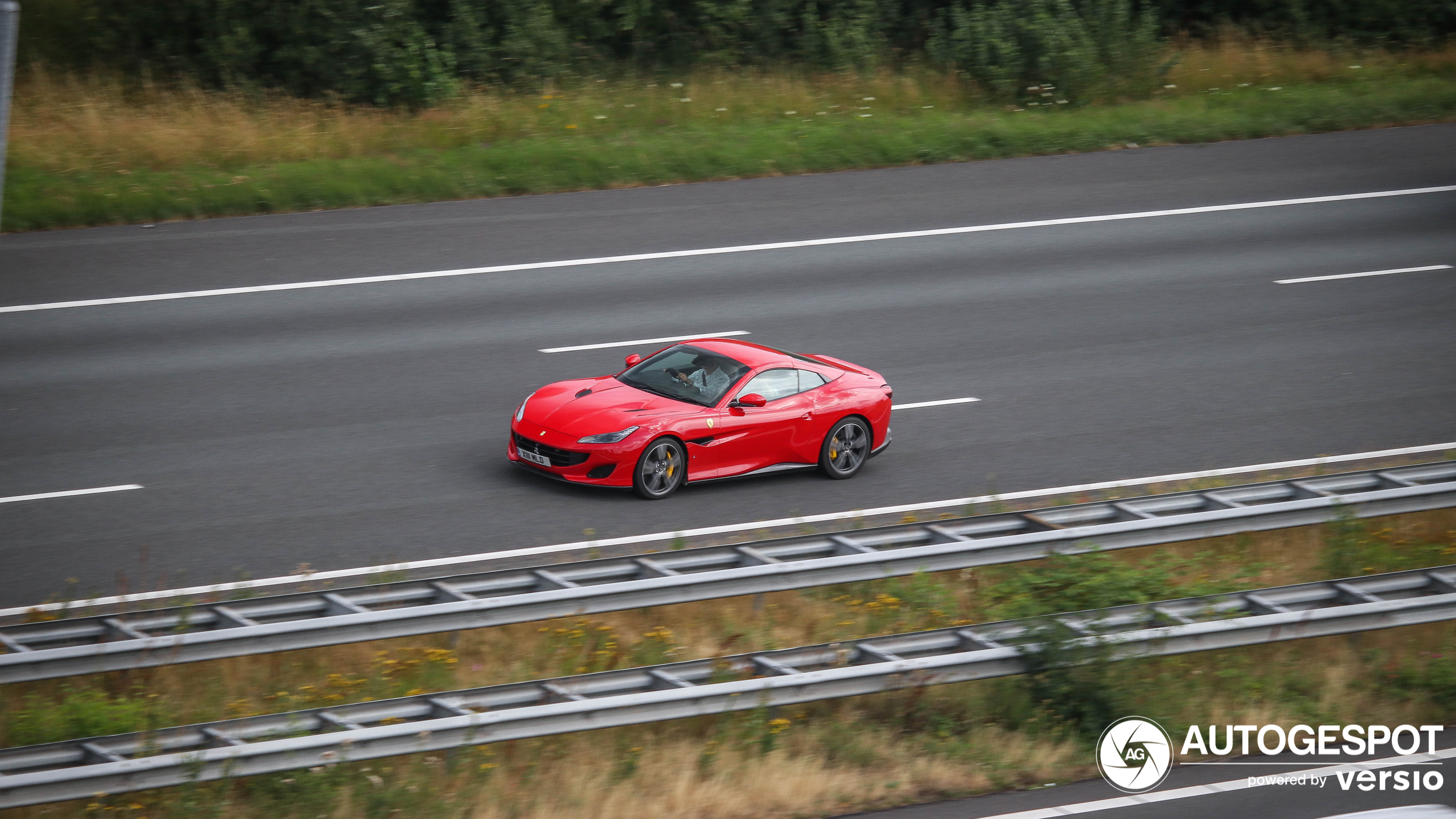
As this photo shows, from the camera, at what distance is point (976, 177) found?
74.7 ft

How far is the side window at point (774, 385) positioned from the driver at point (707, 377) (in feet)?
0.67

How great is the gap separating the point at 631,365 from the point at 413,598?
4909 mm

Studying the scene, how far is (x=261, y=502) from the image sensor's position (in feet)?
39.9

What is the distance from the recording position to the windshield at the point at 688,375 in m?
13.0

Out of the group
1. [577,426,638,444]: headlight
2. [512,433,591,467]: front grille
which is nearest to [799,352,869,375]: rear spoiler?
[577,426,638,444]: headlight

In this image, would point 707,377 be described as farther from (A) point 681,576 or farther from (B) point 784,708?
(B) point 784,708

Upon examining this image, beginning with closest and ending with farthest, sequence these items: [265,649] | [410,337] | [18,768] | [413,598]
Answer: [18,768], [265,649], [413,598], [410,337]

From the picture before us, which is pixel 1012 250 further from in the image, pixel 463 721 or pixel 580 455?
pixel 463 721

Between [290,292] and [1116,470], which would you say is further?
[290,292]

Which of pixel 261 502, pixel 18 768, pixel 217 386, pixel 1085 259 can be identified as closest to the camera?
pixel 18 768

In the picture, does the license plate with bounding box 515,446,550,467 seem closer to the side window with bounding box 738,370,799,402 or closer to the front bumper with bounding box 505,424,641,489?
the front bumper with bounding box 505,424,641,489

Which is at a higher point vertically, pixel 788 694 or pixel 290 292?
pixel 290 292

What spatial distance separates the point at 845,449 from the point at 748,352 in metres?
1.21

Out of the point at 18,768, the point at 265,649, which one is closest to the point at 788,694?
the point at 265,649
